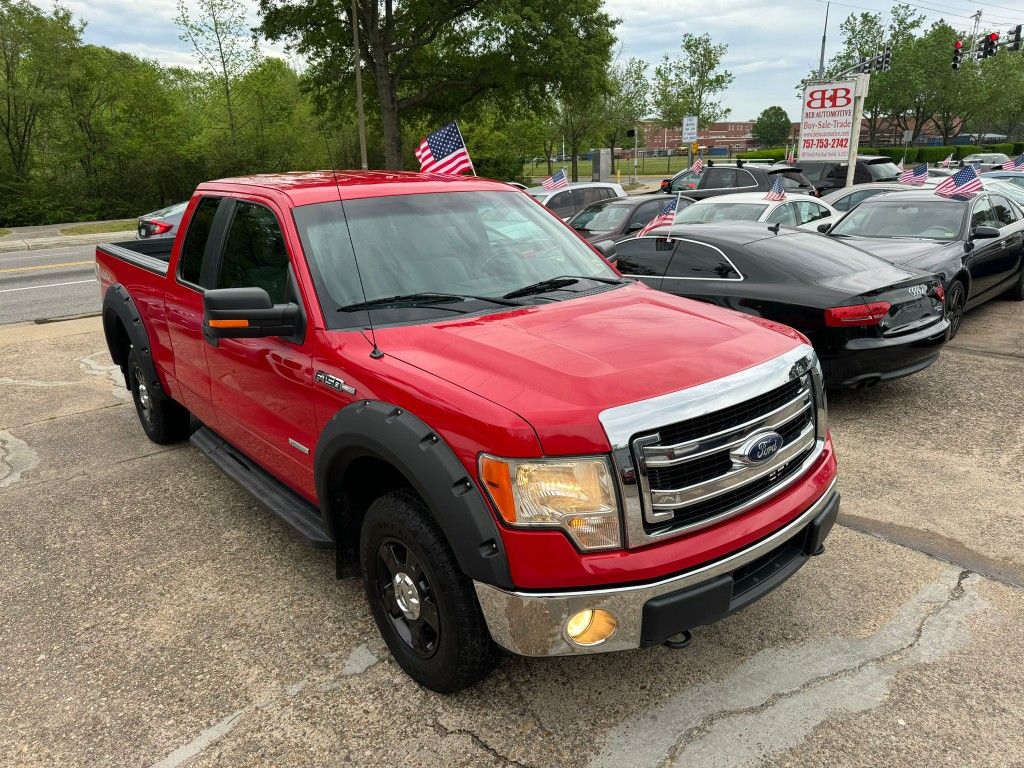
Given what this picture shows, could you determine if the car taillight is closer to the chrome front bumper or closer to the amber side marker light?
the chrome front bumper

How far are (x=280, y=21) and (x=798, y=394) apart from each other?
94.9ft

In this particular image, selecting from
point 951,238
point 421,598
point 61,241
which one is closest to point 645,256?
point 951,238

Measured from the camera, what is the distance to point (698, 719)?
8.77 feet

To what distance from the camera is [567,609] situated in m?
2.29

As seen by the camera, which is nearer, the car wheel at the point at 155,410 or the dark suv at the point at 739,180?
the car wheel at the point at 155,410

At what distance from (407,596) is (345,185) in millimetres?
1997

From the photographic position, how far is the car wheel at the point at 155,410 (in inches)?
203

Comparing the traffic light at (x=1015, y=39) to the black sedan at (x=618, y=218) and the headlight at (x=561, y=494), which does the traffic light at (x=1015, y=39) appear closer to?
the black sedan at (x=618, y=218)

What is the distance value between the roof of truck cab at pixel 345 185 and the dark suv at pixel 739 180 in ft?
45.7

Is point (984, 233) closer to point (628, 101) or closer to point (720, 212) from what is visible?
point (720, 212)

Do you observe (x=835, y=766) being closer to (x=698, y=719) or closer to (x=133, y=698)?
(x=698, y=719)

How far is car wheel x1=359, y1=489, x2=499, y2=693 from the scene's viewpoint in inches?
98.1

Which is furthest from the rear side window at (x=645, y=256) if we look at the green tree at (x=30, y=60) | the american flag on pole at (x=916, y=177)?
the green tree at (x=30, y=60)

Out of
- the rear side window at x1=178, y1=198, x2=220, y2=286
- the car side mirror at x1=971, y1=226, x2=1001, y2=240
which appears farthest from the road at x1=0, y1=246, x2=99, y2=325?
the car side mirror at x1=971, y1=226, x2=1001, y2=240
